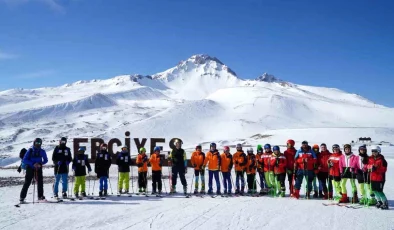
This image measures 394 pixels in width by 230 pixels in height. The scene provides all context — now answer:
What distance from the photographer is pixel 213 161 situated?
49.8 ft

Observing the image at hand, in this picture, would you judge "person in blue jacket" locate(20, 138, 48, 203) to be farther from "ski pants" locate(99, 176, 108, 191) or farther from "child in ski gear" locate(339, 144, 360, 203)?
"child in ski gear" locate(339, 144, 360, 203)

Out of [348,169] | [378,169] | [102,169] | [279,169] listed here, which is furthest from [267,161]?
[102,169]

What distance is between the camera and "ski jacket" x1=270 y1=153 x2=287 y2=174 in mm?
14008

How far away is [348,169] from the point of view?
12.4 m

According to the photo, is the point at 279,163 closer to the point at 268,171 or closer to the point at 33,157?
the point at 268,171

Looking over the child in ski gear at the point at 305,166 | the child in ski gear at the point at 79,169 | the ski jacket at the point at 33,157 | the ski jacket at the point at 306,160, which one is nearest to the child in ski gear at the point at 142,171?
the child in ski gear at the point at 79,169

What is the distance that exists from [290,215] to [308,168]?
3.83 metres

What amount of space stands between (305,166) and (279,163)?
1.07m

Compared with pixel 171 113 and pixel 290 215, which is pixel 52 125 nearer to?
pixel 171 113

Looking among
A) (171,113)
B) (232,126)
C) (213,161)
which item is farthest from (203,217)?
(171,113)

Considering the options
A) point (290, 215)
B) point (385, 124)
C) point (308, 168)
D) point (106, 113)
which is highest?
point (106, 113)

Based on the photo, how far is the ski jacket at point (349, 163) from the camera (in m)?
12.2

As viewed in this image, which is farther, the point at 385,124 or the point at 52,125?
the point at 52,125

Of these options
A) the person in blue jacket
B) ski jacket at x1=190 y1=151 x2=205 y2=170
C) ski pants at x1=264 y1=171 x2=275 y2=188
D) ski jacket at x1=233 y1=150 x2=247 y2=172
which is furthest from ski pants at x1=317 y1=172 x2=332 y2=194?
the person in blue jacket
